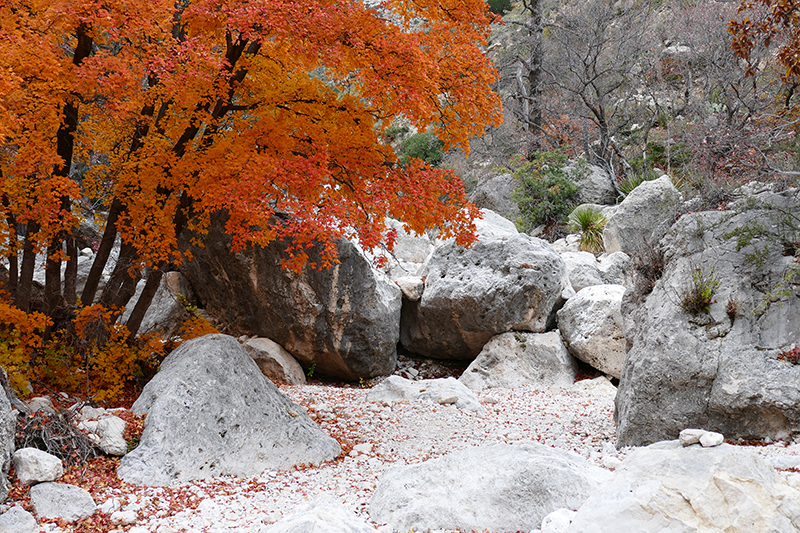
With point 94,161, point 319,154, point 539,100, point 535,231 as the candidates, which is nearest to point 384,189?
point 319,154

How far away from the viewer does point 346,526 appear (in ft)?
12.0

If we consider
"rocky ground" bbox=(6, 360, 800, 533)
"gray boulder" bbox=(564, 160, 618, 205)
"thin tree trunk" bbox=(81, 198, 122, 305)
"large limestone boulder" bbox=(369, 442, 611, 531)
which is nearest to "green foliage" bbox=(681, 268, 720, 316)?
"rocky ground" bbox=(6, 360, 800, 533)

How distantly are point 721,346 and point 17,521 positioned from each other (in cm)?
623

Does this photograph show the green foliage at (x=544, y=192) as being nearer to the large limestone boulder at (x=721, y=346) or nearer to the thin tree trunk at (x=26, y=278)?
the large limestone boulder at (x=721, y=346)

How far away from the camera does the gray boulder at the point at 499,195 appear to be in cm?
1816

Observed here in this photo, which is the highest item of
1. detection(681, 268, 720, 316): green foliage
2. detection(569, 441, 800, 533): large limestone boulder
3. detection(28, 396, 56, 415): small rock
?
detection(681, 268, 720, 316): green foliage

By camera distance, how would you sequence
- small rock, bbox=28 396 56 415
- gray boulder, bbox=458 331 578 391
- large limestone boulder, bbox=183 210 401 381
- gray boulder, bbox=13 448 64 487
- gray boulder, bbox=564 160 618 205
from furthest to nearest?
gray boulder, bbox=564 160 618 205 → gray boulder, bbox=458 331 578 391 → large limestone boulder, bbox=183 210 401 381 → small rock, bbox=28 396 56 415 → gray boulder, bbox=13 448 64 487

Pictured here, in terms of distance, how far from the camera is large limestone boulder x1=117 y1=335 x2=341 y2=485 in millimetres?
5441

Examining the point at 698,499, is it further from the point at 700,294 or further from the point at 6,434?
the point at 6,434

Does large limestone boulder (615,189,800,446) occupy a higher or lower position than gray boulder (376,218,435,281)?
lower

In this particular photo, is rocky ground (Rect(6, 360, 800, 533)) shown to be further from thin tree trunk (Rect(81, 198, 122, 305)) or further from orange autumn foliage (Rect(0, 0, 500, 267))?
thin tree trunk (Rect(81, 198, 122, 305))

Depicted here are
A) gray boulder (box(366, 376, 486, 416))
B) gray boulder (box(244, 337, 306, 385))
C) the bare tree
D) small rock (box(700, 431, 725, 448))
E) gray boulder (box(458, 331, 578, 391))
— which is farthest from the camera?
the bare tree

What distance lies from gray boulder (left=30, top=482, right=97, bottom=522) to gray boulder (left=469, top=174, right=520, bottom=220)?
587 inches

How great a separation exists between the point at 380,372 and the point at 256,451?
18.1ft
